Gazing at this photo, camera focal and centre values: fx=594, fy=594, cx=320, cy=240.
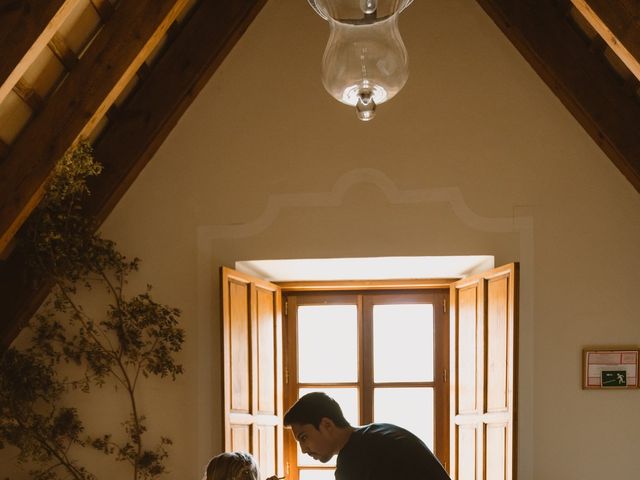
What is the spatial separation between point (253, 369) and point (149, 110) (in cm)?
169

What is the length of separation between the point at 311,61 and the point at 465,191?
123 cm

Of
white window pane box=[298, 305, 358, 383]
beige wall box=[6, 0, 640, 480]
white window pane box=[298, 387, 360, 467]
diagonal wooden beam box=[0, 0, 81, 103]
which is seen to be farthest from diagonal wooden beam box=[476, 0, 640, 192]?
white window pane box=[298, 387, 360, 467]

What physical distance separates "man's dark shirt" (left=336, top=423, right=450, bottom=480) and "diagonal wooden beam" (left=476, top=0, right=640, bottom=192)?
2.17m

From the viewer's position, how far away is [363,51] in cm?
155

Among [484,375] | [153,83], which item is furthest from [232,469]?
[153,83]

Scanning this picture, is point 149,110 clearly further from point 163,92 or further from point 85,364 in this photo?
point 85,364

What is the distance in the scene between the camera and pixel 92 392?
3.65m

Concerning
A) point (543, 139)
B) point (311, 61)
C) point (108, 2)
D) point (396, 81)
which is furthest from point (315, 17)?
point (396, 81)

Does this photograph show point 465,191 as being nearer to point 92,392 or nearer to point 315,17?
point 315,17

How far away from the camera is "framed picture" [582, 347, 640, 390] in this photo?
11.3ft

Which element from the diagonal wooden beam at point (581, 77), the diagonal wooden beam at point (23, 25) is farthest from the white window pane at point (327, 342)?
the diagonal wooden beam at point (23, 25)

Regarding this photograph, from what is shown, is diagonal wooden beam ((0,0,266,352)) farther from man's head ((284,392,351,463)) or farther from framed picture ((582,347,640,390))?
framed picture ((582,347,640,390))

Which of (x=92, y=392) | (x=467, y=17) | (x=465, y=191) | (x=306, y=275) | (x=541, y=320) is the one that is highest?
(x=467, y=17)

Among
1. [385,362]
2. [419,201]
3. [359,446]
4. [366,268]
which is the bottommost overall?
[385,362]
